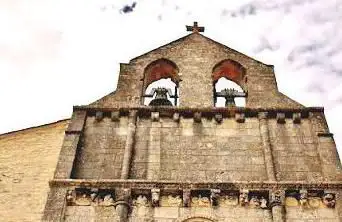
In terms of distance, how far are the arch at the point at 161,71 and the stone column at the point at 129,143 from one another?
2.03 m

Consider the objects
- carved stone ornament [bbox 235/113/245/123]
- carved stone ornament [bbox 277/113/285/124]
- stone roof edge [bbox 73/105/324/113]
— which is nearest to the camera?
carved stone ornament [bbox 277/113/285/124]

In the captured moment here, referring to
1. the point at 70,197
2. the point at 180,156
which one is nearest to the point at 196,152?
the point at 180,156

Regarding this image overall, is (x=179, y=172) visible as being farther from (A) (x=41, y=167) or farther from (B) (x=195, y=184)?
(A) (x=41, y=167)

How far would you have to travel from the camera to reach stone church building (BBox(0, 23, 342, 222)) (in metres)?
11.2

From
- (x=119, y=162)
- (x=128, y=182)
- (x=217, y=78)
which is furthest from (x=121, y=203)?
(x=217, y=78)

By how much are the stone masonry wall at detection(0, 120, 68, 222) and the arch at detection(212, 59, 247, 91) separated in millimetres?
3853

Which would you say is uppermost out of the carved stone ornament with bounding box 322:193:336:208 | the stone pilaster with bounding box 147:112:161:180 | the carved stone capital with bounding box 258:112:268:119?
the carved stone capital with bounding box 258:112:268:119

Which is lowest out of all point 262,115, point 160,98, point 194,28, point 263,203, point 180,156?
point 263,203

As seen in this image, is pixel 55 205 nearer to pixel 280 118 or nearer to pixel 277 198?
pixel 277 198

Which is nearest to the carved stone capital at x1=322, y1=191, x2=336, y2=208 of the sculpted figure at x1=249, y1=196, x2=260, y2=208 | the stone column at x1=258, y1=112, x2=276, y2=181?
the stone column at x1=258, y1=112, x2=276, y2=181

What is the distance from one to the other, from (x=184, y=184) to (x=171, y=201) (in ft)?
1.31

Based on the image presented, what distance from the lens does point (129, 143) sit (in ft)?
41.1

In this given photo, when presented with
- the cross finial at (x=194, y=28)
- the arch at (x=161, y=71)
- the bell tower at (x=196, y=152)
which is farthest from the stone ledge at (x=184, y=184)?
the cross finial at (x=194, y=28)

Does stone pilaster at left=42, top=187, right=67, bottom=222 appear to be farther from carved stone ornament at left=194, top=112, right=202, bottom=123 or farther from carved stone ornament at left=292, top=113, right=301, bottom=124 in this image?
carved stone ornament at left=292, top=113, right=301, bottom=124
